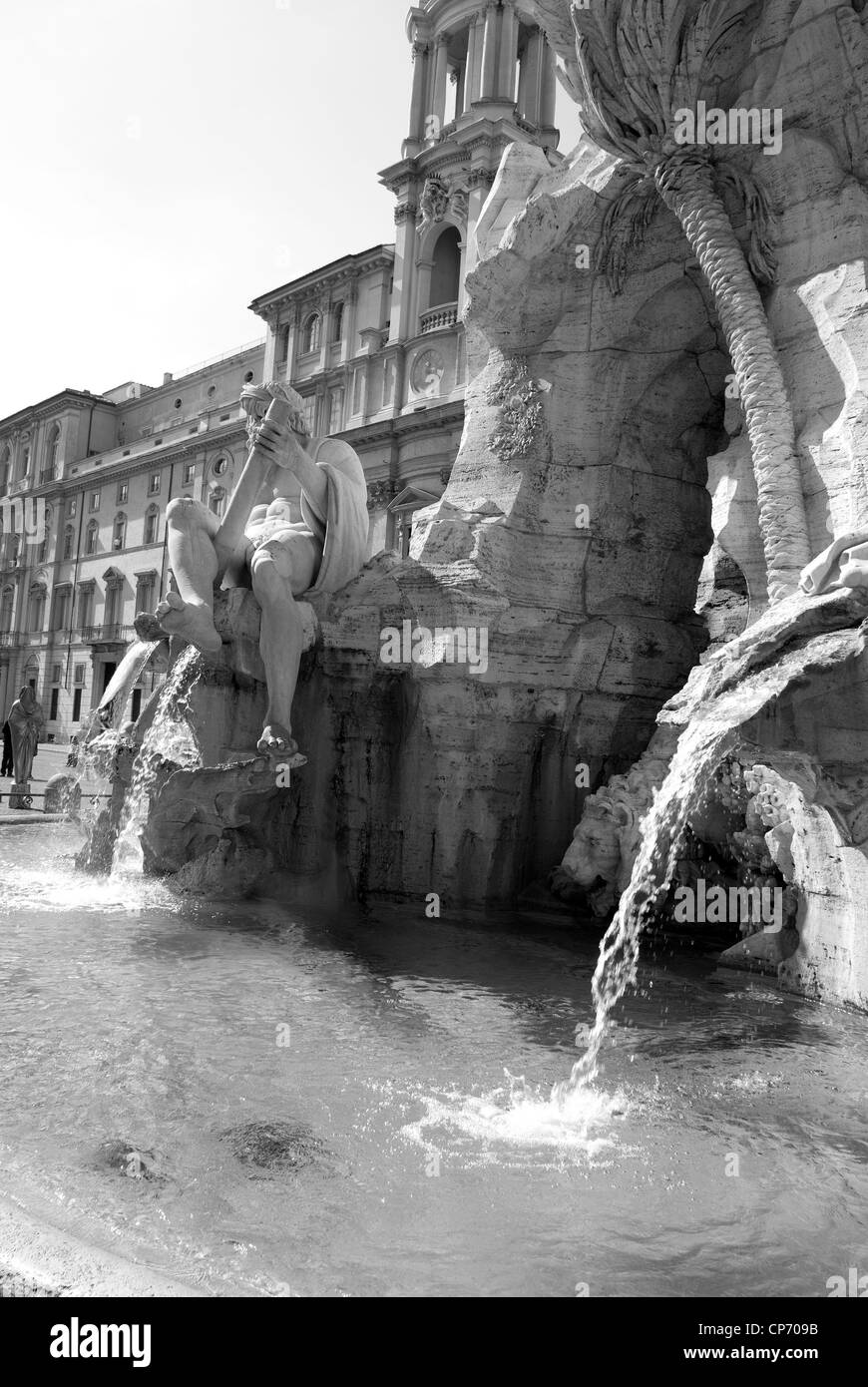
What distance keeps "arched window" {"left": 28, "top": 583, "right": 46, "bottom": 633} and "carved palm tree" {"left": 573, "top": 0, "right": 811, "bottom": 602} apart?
52134mm

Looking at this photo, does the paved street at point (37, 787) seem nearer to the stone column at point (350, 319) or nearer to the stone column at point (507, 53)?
the stone column at point (350, 319)

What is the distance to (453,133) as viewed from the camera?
108 ft

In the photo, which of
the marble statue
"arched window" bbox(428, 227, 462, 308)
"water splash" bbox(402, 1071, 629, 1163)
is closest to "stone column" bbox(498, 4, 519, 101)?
"arched window" bbox(428, 227, 462, 308)

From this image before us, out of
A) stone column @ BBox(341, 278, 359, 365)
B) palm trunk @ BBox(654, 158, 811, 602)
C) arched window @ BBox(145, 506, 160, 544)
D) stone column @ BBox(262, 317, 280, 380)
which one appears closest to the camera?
palm trunk @ BBox(654, 158, 811, 602)

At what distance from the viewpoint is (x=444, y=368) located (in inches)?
1297

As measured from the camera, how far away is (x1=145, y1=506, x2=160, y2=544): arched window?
1901 inches

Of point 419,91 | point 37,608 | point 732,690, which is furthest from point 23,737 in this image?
point 37,608

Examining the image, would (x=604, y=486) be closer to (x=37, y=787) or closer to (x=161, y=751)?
(x=161, y=751)

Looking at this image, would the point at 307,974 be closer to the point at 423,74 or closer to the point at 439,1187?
the point at 439,1187

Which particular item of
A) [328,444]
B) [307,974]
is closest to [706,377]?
[328,444]

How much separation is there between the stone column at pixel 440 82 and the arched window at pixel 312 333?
8.02 m

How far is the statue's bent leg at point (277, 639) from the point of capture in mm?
7508

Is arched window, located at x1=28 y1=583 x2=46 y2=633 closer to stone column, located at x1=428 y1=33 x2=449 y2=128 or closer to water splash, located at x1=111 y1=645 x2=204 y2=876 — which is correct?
stone column, located at x1=428 y1=33 x2=449 y2=128

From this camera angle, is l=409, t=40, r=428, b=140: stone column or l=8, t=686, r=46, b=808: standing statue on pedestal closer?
l=8, t=686, r=46, b=808: standing statue on pedestal
